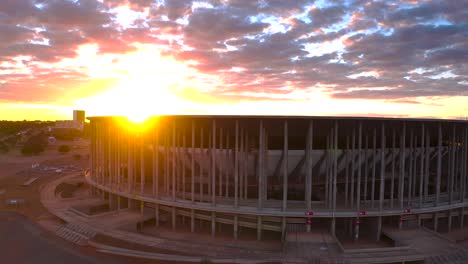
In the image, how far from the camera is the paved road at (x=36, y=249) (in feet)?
94.6

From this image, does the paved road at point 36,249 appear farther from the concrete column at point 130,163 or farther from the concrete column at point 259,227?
the concrete column at point 259,227

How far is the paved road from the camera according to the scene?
94.6 feet

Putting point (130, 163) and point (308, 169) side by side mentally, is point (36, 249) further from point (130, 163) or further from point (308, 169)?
point (308, 169)

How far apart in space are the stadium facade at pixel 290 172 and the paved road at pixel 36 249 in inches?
393

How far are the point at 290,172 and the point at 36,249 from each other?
2668cm

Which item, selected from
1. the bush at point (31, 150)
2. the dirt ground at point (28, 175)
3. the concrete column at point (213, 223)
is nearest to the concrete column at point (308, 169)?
the concrete column at point (213, 223)

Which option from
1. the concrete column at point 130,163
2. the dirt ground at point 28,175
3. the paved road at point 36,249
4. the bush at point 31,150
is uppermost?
the concrete column at point 130,163

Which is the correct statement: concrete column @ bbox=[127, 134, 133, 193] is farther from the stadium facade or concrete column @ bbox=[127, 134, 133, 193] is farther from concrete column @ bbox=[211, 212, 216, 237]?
concrete column @ bbox=[211, 212, 216, 237]

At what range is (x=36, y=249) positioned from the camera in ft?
102

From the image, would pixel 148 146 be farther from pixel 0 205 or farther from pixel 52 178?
pixel 52 178

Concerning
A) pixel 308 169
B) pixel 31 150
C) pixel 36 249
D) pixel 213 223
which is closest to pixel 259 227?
pixel 213 223

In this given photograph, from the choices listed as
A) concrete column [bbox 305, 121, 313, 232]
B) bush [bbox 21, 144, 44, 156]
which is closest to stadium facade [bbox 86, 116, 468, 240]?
concrete column [bbox 305, 121, 313, 232]

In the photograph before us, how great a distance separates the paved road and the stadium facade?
32.7ft

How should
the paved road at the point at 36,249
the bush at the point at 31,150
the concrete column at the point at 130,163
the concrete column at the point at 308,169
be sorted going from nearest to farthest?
1. the paved road at the point at 36,249
2. the concrete column at the point at 308,169
3. the concrete column at the point at 130,163
4. the bush at the point at 31,150
